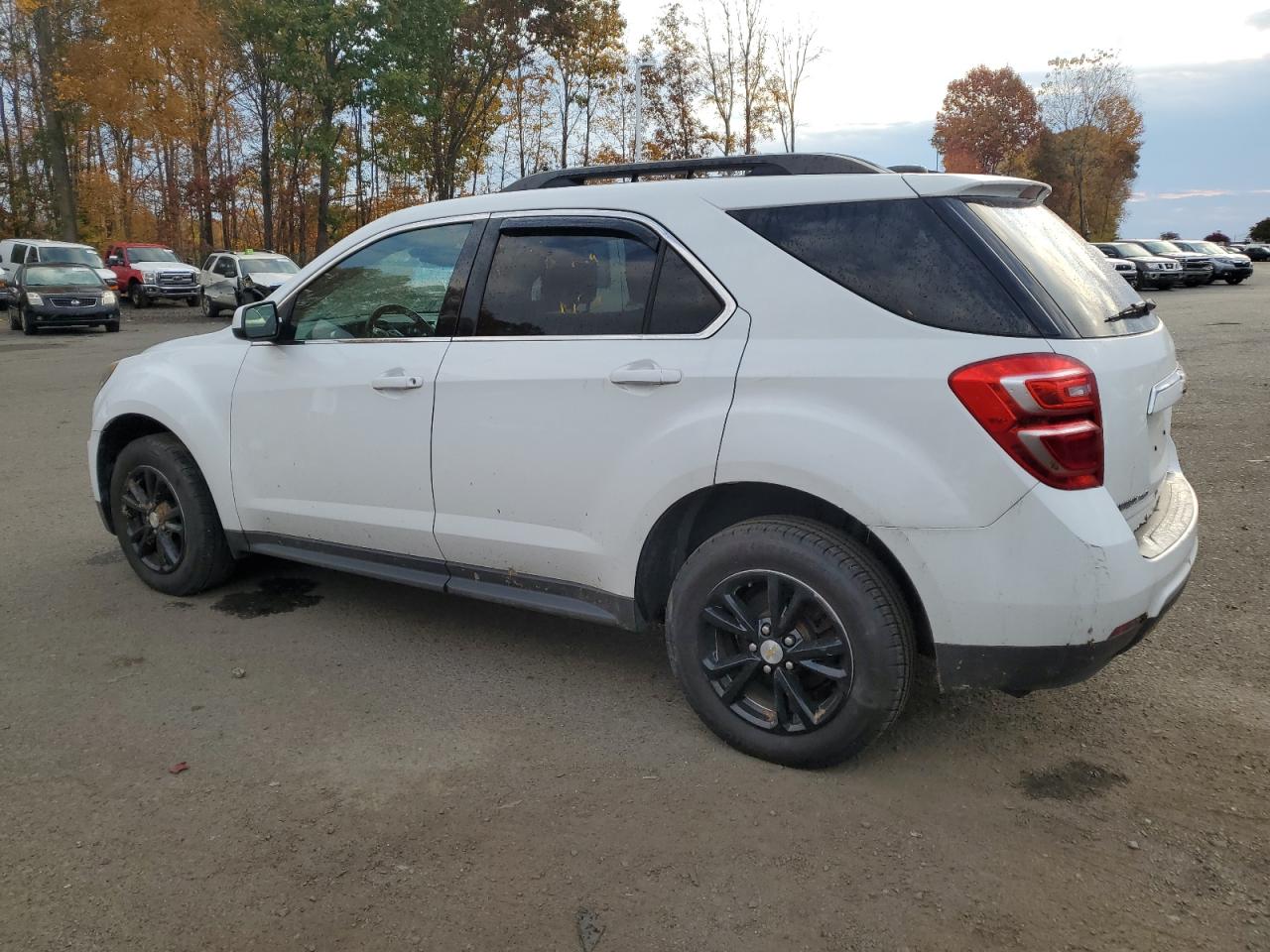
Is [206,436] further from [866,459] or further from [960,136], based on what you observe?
[960,136]

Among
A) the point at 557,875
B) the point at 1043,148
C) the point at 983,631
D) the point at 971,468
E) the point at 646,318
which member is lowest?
the point at 557,875

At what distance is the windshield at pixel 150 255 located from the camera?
32062 millimetres

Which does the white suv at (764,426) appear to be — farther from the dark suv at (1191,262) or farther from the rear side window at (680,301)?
the dark suv at (1191,262)

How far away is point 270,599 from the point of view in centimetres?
484

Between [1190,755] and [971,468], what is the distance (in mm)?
1326

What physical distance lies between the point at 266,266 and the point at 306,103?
691 inches

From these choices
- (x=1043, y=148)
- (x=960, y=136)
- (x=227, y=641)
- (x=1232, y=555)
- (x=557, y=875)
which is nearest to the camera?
(x=557, y=875)

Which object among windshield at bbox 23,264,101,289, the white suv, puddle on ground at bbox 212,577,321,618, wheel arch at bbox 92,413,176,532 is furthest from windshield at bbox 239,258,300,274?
the white suv

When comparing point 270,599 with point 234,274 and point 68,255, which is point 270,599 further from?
point 68,255

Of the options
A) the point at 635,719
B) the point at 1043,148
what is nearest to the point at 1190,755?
the point at 635,719

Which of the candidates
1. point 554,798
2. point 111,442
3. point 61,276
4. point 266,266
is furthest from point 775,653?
point 266,266

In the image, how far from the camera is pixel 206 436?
14.9 ft

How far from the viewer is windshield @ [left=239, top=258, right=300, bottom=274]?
26844mm

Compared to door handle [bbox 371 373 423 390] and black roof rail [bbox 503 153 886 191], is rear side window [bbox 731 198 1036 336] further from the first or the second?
door handle [bbox 371 373 423 390]
